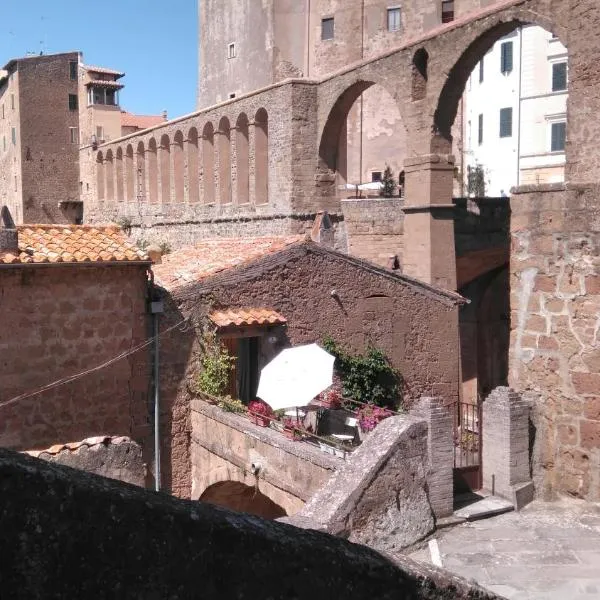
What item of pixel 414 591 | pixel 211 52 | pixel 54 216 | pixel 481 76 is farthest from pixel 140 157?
pixel 414 591

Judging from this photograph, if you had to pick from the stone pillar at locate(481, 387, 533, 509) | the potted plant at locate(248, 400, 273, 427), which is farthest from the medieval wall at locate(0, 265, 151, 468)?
the stone pillar at locate(481, 387, 533, 509)

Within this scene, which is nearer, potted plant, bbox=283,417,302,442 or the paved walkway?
the paved walkway

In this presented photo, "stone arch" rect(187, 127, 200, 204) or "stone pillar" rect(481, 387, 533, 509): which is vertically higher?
"stone arch" rect(187, 127, 200, 204)

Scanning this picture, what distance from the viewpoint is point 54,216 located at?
5269 centimetres

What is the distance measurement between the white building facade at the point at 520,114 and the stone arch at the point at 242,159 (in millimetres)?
13870

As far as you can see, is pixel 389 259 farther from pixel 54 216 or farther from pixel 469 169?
pixel 54 216

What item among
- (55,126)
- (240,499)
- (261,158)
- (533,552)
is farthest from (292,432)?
(55,126)

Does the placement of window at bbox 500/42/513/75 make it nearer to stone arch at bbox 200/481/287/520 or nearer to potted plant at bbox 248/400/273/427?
potted plant at bbox 248/400/273/427

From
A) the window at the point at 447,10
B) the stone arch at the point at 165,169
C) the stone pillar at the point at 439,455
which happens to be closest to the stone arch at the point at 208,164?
the stone arch at the point at 165,169

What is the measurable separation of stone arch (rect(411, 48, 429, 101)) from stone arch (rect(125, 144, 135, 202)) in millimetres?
24089

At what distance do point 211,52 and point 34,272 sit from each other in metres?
32.4

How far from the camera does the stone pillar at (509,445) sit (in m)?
7.94

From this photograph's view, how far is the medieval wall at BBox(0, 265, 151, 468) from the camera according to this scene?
11125 millimetres

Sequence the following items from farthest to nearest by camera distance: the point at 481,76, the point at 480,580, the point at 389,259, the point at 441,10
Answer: the point at 481,76 → the point at 441,10 → the point at 389,259 → the point at 480,580
